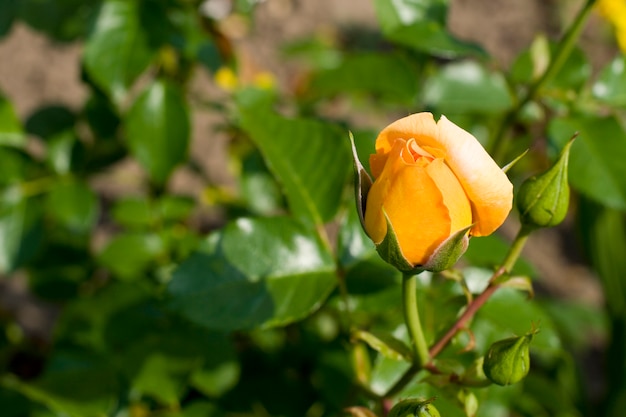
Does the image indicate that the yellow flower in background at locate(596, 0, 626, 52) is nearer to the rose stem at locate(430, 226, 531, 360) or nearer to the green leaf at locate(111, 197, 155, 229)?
the green leaf at locate(111, 197, 155, 229)

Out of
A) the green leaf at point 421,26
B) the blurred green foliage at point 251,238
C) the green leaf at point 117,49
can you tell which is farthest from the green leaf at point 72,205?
the green leaf at point 421,26

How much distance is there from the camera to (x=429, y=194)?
48cm

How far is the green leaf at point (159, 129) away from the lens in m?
0.99

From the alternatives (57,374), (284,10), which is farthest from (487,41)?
(57,374)

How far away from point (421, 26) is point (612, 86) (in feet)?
0.88

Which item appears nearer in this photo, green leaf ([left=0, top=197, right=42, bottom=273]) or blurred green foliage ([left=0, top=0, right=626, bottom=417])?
blurred green foliage ([left=0, top=0, right=626, bottom=417])

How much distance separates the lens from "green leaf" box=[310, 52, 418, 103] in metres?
0.98

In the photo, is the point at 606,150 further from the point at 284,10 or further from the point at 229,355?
the point at 284,10

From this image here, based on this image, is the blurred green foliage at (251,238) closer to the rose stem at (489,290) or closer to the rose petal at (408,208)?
→ the rose stem at (489,290)

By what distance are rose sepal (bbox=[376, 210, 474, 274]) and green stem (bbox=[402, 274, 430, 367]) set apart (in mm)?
29

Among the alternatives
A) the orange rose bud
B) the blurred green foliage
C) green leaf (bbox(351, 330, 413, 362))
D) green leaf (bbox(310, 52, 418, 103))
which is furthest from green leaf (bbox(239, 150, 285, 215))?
the orange rose bud

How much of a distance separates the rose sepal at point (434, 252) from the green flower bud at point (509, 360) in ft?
0.23

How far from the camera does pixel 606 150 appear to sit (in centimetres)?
87

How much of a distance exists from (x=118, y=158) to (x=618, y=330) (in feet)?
3.83
